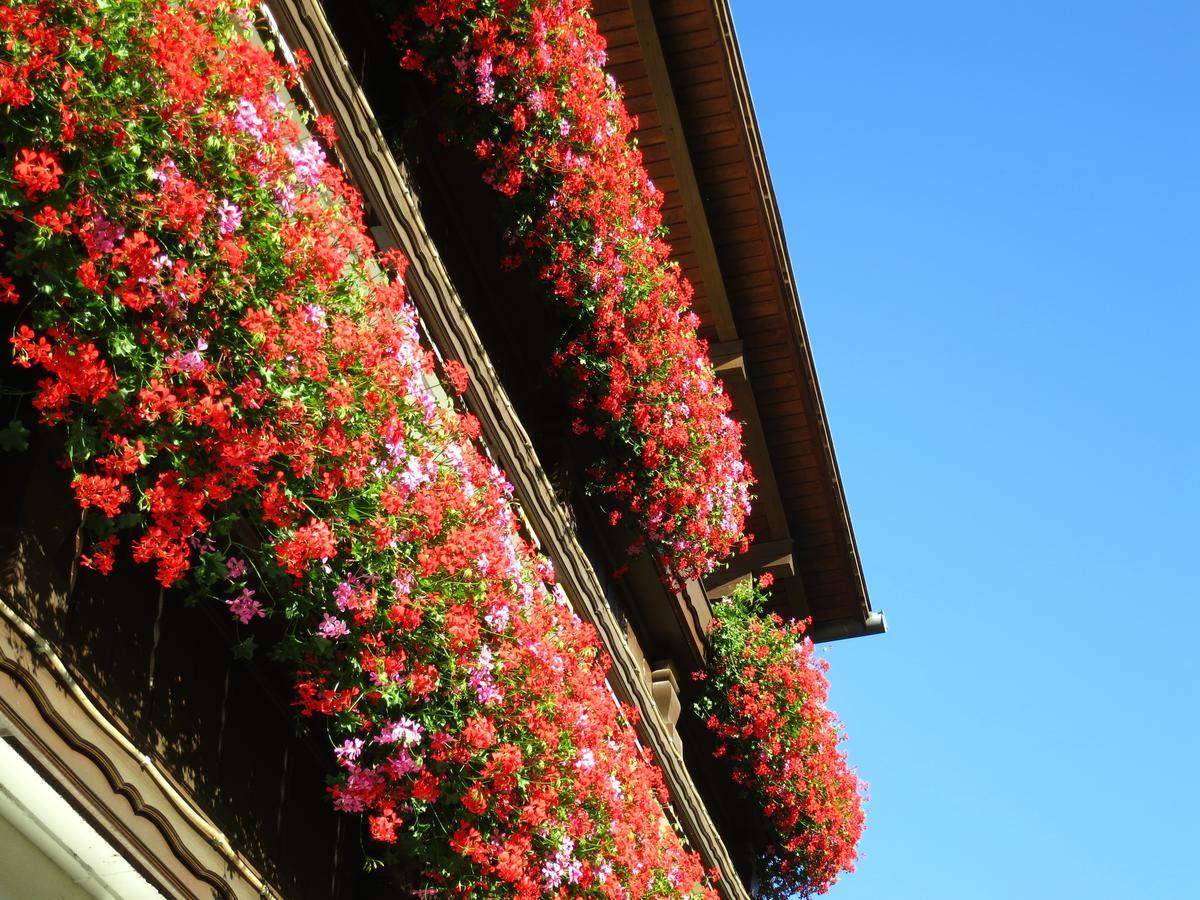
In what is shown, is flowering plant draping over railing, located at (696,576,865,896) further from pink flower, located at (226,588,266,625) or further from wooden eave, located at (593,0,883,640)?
pink flower, located at (226,588,266,625)

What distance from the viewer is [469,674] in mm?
6449

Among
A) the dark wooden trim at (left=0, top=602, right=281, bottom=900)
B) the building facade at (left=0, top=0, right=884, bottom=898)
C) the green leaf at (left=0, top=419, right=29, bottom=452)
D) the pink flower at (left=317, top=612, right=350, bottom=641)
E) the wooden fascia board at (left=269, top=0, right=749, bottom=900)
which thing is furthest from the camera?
the wooden fascia board at (left=269, top=0, right=749, bottom=900)

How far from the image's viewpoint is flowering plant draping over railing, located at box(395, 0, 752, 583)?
8.56 m

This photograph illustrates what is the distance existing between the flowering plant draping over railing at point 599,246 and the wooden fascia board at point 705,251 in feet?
4.13

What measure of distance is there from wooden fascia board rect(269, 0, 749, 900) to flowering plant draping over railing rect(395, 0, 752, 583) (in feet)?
2.50

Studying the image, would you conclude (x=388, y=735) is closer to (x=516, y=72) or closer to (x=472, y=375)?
(x=472, y=375)

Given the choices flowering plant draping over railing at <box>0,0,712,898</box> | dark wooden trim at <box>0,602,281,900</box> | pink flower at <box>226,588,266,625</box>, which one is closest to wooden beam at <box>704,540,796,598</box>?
flowering plant draping over railing at <box>0,0,712,898</box>

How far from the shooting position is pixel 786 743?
1301cm

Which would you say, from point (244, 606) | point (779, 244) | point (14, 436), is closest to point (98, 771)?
point (244, 606)

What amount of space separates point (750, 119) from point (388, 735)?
700cm

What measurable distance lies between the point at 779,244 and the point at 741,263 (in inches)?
19.0

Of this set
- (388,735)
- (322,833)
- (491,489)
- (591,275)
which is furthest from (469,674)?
(591,275)

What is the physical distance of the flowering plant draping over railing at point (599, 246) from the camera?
28.1ft

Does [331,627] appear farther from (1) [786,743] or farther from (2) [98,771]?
(1) [786,743]
